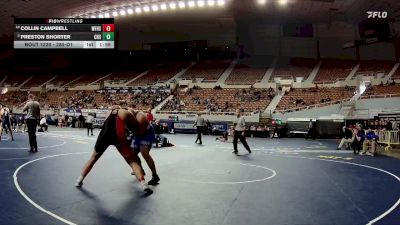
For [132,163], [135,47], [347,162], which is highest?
[135,47]

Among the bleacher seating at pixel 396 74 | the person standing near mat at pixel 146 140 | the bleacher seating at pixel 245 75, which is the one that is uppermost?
Answer: the bleacher seating at pixel 245 75

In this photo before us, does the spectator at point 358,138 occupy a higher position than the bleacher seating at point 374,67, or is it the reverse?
the bleacher seating at point 374,67

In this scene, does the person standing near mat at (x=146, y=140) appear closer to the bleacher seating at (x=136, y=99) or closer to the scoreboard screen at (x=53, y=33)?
the scoreboard screen at (x=53, y=33)

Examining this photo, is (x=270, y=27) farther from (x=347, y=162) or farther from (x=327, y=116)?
(x=347, y=162)

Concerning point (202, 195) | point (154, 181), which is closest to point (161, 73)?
point (154, 181)

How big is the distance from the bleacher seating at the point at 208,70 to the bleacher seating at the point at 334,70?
11.8 meters

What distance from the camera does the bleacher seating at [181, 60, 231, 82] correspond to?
140 feet

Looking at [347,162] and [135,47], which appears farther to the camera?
[135,47]

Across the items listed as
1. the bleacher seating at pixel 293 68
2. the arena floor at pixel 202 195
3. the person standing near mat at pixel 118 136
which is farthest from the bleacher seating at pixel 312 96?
the person standing near mat at pixel 118 136

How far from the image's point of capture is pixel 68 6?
33000mm

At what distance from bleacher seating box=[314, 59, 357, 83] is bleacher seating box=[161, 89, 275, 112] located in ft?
22.0

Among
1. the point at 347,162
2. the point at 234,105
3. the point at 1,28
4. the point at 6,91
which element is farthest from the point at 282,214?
the point at 6,91

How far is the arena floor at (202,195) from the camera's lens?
468 cm

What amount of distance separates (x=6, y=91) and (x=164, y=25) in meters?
25.5
